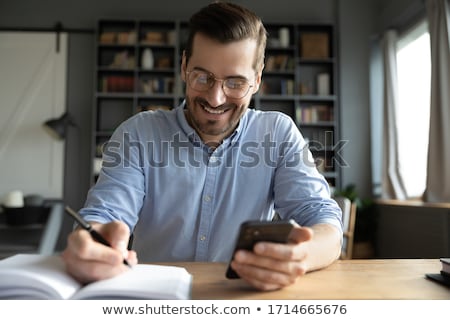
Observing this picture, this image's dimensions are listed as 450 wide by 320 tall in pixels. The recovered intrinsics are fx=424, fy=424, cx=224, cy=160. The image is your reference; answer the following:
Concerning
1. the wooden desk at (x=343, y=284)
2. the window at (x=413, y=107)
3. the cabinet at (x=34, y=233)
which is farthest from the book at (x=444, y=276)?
the cabinet at (x=34, y=233)

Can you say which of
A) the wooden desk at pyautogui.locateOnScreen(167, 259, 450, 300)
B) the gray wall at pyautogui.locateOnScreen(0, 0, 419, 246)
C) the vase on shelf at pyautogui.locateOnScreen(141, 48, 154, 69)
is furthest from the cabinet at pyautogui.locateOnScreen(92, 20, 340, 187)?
the wooden desk at pyautogui.locateOnScreen(167, 259, 450, 300)

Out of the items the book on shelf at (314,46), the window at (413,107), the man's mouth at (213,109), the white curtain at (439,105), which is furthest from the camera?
the book on shelf at (314,46)

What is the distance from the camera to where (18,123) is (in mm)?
3408

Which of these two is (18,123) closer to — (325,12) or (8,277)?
(325,12)

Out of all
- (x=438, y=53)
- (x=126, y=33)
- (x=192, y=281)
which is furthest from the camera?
(x=126, y=33)

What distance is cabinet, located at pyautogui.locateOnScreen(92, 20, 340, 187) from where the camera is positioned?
10.9ft

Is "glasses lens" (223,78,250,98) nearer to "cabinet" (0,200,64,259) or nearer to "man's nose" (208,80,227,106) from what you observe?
"man's nose" (208,80,227,106)

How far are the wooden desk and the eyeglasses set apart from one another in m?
0.33

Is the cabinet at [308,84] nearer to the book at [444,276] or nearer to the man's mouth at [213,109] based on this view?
the man's mouth at [213,109]

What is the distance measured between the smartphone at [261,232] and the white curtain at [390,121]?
2.78 meters

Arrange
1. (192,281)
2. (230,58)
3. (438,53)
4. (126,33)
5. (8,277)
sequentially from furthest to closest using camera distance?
1. (126,33)
2. (438,53)
3. (230,58)
4. (192,281)
5. (8,277)

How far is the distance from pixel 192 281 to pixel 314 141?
3.02 meters

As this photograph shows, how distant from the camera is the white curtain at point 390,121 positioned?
9.96 feet

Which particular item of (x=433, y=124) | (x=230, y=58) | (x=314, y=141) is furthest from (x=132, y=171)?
(x=314, y=141)
